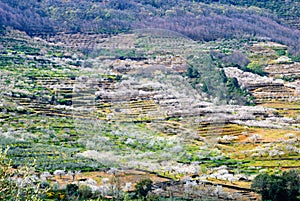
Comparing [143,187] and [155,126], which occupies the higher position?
[155,126]

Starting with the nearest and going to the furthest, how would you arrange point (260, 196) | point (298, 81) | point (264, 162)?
point (260, 196) < point (264, 162) < point (298, 81)

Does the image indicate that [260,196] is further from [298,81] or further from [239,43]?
[239,43]

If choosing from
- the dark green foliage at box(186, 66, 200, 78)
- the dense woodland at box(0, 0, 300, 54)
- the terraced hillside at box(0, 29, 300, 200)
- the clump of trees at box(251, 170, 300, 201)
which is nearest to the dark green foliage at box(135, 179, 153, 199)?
the terraced hillside at box(0, 29, 300, 200)

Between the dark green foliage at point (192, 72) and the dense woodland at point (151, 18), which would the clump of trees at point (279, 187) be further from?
the dense woodland at point (151, 18)

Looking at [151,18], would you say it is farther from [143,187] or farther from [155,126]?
[143,187]

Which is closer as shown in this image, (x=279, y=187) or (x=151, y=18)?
(x=279, y=187)

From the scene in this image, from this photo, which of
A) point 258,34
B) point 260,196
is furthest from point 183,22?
point 260,196

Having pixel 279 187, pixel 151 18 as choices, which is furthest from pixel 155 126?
pixel 151 18
